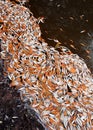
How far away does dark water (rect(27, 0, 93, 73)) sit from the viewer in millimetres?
8289

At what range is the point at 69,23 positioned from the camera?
9.15 m

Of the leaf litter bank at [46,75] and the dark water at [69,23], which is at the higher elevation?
the dark water at [69,23]

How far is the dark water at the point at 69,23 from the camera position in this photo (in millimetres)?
8289

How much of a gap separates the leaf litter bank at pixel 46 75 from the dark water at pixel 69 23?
317 mm

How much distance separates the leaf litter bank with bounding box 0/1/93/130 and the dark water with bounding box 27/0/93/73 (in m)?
0.32

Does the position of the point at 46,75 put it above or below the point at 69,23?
below

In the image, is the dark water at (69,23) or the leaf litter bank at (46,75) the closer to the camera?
the leaf litter bank at (46,75)

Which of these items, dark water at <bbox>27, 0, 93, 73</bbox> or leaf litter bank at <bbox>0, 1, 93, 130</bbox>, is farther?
dark water at <bbox>27, 0, 93, 73</bbox>

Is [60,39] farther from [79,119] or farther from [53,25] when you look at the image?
[79,119]

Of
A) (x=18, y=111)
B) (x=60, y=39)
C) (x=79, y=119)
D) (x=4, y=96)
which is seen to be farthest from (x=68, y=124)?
(x=60, y=39)

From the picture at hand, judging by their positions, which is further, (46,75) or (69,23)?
(69,23)

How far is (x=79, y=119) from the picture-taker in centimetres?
561

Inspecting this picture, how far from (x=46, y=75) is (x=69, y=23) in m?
3.08

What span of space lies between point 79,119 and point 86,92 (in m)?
1.06
